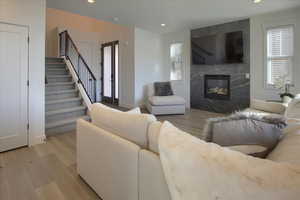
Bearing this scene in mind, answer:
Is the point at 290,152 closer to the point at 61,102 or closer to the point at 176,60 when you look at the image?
the point at 61,102

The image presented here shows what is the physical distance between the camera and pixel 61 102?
4.53 metres

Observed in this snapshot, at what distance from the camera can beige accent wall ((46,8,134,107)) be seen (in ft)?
21.9

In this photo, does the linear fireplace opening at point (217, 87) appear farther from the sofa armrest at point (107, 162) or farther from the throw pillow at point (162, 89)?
the sofa armrest at point (107, 162)

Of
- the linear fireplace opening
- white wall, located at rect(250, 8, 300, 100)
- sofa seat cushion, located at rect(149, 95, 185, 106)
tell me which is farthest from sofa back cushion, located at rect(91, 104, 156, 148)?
the linear fireplace opening

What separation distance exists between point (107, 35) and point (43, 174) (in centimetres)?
643

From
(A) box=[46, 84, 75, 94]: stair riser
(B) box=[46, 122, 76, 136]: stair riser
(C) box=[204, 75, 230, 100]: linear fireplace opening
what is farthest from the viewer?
(C) box=[204, 75, 230, 100]: linear fireplace opening

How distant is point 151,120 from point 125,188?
1.81 feet

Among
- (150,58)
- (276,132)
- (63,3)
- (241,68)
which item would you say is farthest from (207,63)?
(276,132)

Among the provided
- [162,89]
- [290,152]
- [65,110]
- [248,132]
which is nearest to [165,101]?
[162,89]

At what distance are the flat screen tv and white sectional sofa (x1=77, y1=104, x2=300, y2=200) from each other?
4.49m

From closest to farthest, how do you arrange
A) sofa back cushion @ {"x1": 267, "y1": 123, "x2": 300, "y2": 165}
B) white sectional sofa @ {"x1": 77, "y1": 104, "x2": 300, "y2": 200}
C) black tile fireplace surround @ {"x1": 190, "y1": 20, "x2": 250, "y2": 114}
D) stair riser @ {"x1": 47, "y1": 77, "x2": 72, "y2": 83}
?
sofa back cushion @ {"x1": 267, "y1": 123, "x2": 300, "y2": 165}, white sectional sofa @ {"x1": 77, "y1": 104, "x2": 300, "y2": 200}, stair riser @ {"x1": 47, "y1": 77, "x2": 72, "y2": 83}, black tile fireplace surround @ {"x1": 190, "y1": 20, "x2": 250, "y2": 114}

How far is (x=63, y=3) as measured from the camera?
4148 mm

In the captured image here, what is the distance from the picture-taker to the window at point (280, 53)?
15.3 feet

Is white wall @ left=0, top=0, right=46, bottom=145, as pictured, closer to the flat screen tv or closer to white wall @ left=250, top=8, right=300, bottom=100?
the flat screen tv
